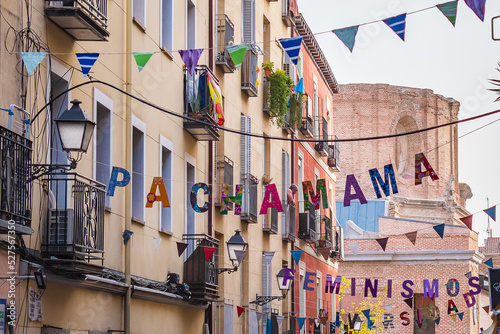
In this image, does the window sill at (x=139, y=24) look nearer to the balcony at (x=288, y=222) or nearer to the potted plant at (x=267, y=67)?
the potted plant at (x=267, y=67)

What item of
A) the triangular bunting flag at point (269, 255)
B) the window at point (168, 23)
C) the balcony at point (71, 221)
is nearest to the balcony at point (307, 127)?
the triangular bunting flag at point (269, 255)

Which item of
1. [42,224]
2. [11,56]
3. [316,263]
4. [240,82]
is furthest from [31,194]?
[316,263]

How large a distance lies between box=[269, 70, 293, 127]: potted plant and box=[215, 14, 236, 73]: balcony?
4.72 meters

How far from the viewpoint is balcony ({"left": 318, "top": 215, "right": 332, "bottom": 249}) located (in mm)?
34344

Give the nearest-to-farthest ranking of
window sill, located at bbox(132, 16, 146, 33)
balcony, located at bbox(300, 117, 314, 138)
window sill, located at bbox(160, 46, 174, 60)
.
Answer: window sill, located at bbox(132, 16, 146, 33) < window sill, located at bbox(160, 46, 174, 60) < balcony, located at bbox(300, 117, 314, 138)

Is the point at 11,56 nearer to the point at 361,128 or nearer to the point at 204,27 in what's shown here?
the point at 204,27

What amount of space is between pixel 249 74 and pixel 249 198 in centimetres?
289

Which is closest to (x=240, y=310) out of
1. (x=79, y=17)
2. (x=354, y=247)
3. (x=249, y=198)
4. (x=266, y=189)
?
(x=249, y=198)

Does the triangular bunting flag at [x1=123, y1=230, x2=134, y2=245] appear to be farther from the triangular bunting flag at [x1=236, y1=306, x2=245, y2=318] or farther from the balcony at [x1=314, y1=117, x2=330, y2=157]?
the balcony at [x1=314, y1=117, x2=330, y2=157]

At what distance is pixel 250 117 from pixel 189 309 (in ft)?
22.6

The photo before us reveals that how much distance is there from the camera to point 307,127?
32.3 m

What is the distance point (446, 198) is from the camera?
68.1 m

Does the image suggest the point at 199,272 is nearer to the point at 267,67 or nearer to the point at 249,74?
the point at 249,74

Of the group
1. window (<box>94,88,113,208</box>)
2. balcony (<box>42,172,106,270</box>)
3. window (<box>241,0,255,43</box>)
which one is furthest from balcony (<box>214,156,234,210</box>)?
balcony (<box>42,172,106,270</box>)
